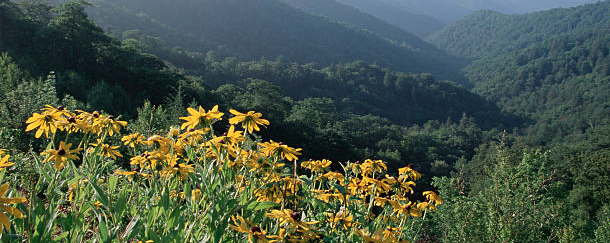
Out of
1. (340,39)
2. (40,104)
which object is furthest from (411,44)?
(40,104)

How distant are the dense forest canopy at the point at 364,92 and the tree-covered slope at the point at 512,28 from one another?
89 cm

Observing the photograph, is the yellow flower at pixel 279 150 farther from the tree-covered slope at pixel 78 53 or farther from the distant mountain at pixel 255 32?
the distant mountain at pixel 255 32

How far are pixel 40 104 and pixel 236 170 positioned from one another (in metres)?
7.28

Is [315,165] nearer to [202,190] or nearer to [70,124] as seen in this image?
[202,190]

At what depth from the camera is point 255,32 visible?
93.1m

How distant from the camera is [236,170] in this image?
1.67 m

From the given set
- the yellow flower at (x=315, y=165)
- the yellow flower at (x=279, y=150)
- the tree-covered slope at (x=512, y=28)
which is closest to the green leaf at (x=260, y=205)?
the yellow flower at (x=279, y=150)

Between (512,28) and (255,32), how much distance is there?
114182 millimetres

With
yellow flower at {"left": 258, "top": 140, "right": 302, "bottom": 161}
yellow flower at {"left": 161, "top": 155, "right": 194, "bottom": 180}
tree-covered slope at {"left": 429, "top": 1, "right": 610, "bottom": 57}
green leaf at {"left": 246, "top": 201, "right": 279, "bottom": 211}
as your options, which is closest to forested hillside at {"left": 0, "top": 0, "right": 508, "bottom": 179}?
yellow flower at {"left": 161, "top": 155, "right": 194, "bottom": 180}

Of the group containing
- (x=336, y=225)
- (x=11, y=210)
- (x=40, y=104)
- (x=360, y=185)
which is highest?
(x=11, y=210)

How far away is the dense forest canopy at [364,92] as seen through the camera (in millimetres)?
5770

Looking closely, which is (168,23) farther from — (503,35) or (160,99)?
(503,35)

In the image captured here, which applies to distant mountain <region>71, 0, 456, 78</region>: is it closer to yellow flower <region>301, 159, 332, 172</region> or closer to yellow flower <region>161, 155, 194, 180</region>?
yellow flower <region>301, 159, 332, 172</region>

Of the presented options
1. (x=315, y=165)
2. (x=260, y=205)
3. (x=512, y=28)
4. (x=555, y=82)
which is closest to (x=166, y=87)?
(x=315, y=165)
